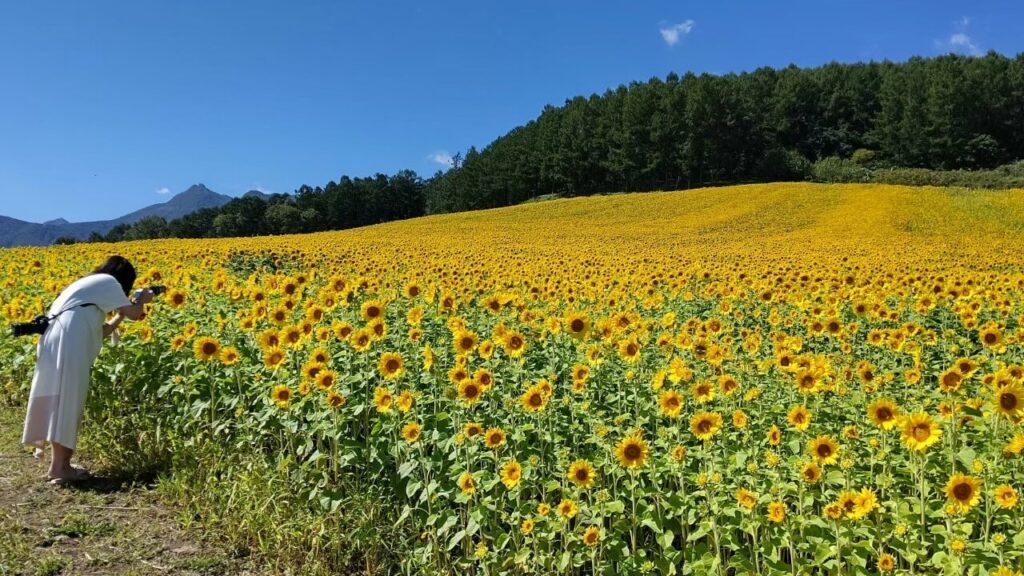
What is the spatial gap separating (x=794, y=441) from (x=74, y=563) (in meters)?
3.81

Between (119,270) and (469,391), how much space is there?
3149 mm

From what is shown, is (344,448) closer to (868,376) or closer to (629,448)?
(629,448)

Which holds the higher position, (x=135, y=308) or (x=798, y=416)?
(x=135, y=308)

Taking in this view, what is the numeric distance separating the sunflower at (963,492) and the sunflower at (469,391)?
2.06 meters

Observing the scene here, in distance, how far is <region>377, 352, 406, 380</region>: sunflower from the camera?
11.8ft

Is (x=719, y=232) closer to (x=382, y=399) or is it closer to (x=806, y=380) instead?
(x=806, y=380)

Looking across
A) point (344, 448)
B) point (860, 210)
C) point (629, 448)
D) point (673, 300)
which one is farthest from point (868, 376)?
point (860, 210)

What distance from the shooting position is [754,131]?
64.9 m

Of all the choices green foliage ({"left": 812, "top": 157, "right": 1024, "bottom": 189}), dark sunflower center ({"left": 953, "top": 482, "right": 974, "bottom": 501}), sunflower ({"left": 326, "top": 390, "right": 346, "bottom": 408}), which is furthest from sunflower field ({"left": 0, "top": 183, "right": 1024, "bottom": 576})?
green foliage ({"left": 812, "top": 157, "right": 1024, "bottom": 189})

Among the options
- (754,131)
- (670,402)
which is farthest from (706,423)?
(754,131)

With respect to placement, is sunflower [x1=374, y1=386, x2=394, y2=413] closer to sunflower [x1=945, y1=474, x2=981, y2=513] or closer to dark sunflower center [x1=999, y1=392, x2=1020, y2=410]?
sunflower [x1=945, y1=474, x2=981, y2=513]

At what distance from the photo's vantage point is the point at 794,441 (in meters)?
3.10

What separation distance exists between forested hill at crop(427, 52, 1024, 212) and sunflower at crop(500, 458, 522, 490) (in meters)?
61.1

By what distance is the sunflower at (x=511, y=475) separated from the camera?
2.89 metres
